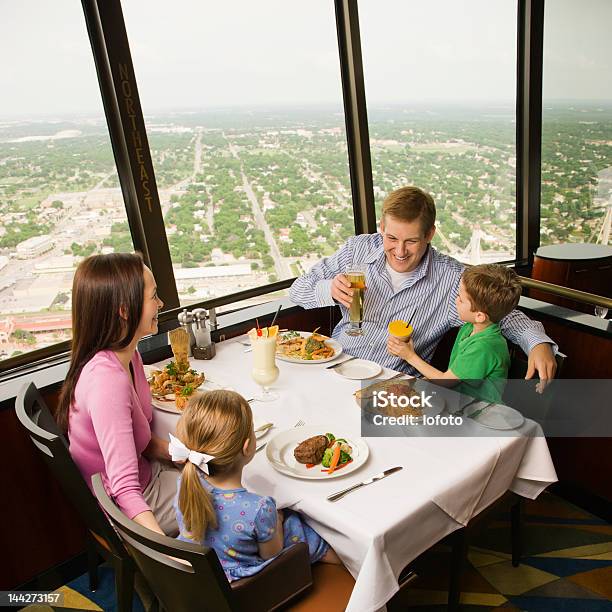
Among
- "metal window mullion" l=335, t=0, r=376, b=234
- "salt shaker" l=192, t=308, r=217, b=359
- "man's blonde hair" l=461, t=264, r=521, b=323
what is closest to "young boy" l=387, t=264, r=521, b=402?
"man's blonde hair" l=461, t=264, r=521, b=323

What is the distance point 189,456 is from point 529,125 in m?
3.65

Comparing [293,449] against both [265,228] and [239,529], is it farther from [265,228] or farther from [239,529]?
[265,228]

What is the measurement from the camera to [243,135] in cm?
320

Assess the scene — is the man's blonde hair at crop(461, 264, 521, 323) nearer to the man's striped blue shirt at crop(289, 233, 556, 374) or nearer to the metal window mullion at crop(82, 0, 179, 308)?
the man's striped blue shirt at crop(289, 233, 556, 374)

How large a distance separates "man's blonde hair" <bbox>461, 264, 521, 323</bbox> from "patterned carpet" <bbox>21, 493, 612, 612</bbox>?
985 mm

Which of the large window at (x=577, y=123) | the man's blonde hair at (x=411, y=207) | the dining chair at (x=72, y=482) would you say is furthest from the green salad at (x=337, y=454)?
the large window at (x=577, y=123)

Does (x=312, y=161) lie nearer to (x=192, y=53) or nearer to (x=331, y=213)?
(x=331, y=213)

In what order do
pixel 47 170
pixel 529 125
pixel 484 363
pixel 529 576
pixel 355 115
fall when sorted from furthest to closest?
1. pixel 529 125
2. pixel 355 115
3. pixel 47 170
4. pixel 529 576
5. pixel 484 363

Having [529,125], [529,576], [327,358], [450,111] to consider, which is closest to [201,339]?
[327,358]

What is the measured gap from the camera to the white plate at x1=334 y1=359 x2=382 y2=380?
2119mm

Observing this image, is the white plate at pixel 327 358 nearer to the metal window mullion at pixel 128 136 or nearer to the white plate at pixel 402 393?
the white plate at pixel 402 393

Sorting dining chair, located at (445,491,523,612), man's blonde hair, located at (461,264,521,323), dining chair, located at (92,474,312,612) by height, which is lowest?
dining chair, located at (445,491,523,612)

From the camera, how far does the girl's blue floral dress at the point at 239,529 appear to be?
1.36 metres

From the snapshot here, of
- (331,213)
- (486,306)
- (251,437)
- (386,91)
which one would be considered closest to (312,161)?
(331,213)
